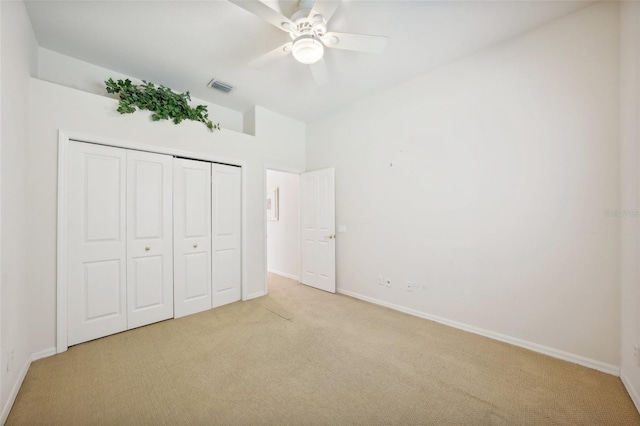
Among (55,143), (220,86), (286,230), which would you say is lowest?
(286,230)

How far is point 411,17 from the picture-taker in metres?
2.20

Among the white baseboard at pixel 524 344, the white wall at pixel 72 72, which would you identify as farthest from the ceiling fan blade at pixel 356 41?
the white baseboard at pixel 524 344

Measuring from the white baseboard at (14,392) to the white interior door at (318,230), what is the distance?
10.6 feet

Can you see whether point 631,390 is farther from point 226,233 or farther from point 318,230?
point 226,233

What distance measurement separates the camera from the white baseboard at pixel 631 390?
5.37 ft

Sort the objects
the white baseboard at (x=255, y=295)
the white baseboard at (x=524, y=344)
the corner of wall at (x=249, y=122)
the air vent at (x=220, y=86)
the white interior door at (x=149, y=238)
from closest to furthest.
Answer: the white baseboard at (x=524, y=344) → the white interior door at (x=149, y=238) → the air vent at (x=220, y=86) → the white baseboard at (x=255, y=295) → the corner of wall at (x=249, y=122)

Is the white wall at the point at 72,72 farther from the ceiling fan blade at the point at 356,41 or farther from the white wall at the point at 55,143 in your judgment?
the ceiling fan blade at the point at 356,41

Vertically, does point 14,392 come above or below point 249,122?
below

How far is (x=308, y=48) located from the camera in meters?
2.06

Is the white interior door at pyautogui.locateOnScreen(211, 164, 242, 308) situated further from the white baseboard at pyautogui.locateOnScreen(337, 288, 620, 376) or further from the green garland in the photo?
the white baseboard at pyautogui.locateOnScreen(337, 288, 620, 376)

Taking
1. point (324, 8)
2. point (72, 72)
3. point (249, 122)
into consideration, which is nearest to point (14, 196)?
point (72, 72)

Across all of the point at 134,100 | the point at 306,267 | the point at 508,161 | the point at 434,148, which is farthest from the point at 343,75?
the point at 306,267

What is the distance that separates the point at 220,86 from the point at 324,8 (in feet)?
6.70

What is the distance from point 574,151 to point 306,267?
368 centimetres
